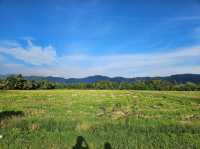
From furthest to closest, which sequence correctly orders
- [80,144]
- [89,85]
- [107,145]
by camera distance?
[89,85]
[80,144]
[107,145]

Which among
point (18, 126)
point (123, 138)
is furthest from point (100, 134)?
point (18, 126)

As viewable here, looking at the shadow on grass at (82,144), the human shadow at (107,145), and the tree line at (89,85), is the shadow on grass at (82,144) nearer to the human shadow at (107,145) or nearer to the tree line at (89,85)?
the human shadow at (107,145)

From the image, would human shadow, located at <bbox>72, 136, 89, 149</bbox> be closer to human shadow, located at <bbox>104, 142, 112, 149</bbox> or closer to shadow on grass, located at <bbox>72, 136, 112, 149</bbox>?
shadow on grass, located at <bbox>72, 136, 112, 149</bbox>

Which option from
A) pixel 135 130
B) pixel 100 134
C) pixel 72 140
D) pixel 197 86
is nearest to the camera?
pixel 72 140

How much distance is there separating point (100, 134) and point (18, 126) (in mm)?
4643

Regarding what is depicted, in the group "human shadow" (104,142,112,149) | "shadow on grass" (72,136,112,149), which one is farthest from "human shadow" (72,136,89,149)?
"human shadow" (104,142,112,149)

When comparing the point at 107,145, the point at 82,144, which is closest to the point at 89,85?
the point at 82,144

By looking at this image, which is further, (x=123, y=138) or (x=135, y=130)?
(x=135, y=130)

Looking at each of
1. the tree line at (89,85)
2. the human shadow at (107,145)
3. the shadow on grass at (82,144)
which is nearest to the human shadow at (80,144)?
the shadow on grass at (82,144)

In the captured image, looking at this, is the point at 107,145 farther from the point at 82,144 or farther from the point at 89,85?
the point at 89,85

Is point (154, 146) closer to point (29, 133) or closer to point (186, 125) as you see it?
point (186, 125)

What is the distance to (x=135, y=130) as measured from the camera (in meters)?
9.77

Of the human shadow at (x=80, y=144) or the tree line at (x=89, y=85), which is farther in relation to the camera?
the tree line at (x=89, y=85)

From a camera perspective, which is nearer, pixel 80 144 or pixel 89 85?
pixel 80 144
